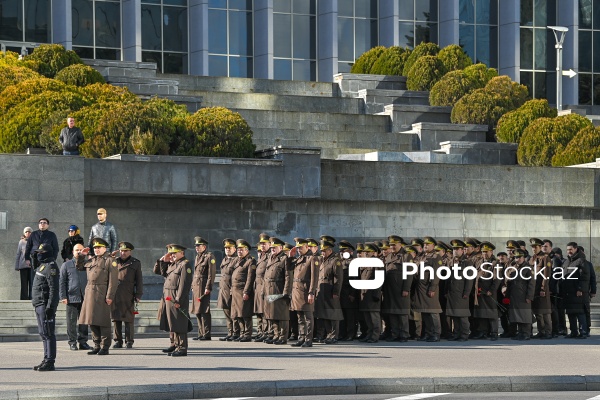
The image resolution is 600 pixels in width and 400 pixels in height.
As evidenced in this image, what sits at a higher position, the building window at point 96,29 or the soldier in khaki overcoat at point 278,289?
the building window at point 96,29

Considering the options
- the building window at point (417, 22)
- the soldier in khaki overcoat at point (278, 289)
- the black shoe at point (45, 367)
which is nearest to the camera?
the black shoe at point (45, 367)

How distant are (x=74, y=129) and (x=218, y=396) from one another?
45.1 feet

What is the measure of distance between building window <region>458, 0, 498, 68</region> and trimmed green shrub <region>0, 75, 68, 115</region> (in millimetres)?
25716

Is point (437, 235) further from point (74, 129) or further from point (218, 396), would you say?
point (218, 396)

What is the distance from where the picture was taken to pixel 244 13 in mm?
51750

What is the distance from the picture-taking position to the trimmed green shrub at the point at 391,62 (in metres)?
44.4

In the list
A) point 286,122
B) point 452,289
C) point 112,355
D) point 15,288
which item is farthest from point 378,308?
point 286,122

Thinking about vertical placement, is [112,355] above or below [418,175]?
below

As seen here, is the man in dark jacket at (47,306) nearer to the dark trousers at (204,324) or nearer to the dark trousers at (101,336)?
the dark trousers at (101,336)

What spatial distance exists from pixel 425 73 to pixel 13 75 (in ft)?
45.6

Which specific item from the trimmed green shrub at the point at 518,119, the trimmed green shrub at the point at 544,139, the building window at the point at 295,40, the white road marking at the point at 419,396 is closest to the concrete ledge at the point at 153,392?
the white road marking at the point at 419,396

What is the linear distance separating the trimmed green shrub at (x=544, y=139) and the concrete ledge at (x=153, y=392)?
21.2m

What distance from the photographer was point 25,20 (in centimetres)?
4728

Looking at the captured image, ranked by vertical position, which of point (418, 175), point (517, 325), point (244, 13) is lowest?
point (517, 325)
